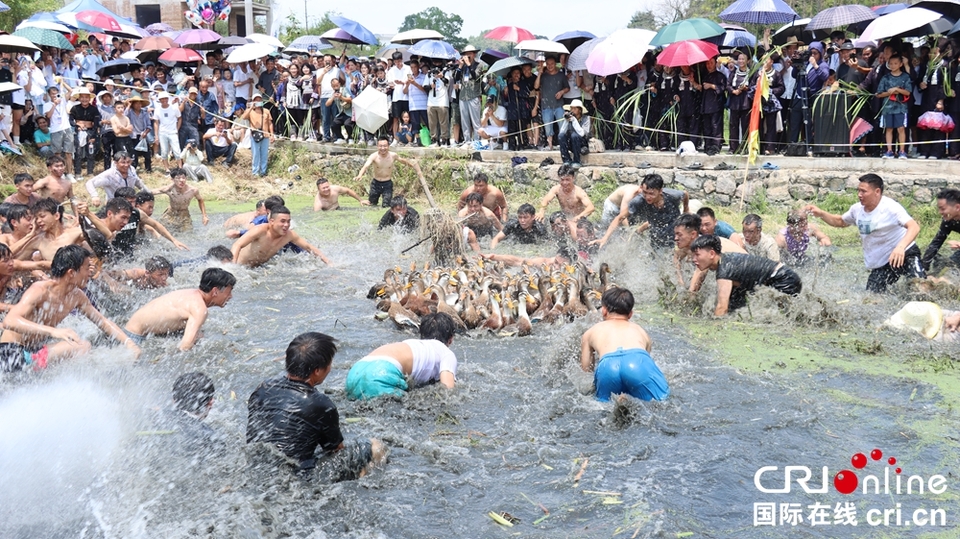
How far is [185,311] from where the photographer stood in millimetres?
7660

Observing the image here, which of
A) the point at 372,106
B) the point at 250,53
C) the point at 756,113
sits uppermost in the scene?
the point at 250,53

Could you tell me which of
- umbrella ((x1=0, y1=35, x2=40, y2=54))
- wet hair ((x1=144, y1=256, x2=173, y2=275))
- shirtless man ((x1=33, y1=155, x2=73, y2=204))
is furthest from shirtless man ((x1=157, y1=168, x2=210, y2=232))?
umbrella ((x1=0, y1=35, x2=40, y2=54))

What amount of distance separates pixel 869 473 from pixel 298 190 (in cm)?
1422

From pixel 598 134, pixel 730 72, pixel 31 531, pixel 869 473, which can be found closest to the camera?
pixel 31 531

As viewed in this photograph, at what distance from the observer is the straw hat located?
27.0 feet

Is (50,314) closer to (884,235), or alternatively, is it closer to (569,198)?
(569,198)

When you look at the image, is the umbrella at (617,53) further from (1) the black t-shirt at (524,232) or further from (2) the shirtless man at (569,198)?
(1) the black t-shirt at (524,232)

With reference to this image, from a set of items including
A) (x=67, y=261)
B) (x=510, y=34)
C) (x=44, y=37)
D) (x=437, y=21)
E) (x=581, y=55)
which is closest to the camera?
(x=67, y=261)

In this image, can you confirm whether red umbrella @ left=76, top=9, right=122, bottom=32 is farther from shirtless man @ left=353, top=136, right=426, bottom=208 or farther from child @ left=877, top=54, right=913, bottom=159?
child @ left=877, top=54, right=913, bottom=159

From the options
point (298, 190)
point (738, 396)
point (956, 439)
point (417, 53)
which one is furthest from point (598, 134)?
point (956, 439)

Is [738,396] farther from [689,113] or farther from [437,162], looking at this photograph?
[437,162]

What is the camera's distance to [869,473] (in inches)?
226

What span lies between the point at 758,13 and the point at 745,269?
750 cm

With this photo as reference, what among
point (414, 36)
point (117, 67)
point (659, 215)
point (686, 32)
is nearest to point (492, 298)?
point (659, 215)
